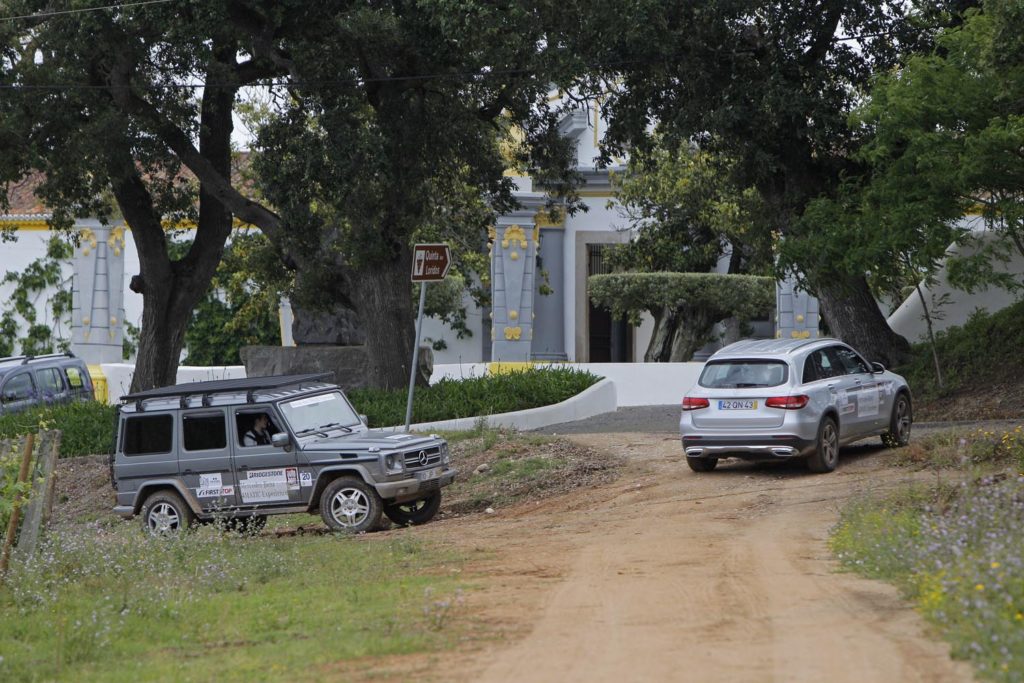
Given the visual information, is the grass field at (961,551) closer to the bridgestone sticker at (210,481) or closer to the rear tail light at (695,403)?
the rear tail light at (695,403)

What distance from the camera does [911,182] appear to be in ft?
64.2

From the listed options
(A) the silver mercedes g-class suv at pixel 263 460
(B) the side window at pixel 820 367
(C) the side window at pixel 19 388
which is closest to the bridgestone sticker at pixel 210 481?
(A) the silver mercedes g-class suv at pixel 263 460

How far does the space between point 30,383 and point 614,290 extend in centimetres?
1319

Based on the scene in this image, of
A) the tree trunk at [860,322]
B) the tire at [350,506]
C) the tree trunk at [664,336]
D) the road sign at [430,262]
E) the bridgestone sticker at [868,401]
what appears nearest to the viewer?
the tire at [350,506]

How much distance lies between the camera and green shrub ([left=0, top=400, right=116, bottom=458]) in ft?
70.5

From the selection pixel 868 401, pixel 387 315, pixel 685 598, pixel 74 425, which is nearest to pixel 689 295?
pixel 387 315

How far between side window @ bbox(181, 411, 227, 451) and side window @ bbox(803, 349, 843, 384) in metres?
6.42

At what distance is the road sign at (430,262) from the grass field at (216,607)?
193 inches

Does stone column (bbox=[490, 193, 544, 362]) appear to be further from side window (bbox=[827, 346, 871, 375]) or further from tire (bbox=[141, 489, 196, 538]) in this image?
tire (bbox=[141, 489, 196, 538])

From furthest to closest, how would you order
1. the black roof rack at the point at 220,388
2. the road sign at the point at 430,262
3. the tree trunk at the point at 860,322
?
the tree trunk at the point at 860,322
the road sign at the point at 430,262
the black roof rack at the point at 220,388

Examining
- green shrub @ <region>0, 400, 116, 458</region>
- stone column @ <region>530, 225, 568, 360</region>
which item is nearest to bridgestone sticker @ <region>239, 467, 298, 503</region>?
green shrub @ <region>0, 400, 116, 458</region>

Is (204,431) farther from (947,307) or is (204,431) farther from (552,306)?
(552,306)

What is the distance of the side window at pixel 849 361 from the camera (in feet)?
53.4

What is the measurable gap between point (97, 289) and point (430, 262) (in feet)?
60.8
